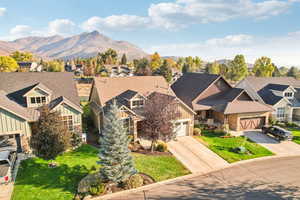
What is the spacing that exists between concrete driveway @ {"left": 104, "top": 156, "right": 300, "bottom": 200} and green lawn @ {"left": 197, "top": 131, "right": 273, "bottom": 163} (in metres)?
1.57

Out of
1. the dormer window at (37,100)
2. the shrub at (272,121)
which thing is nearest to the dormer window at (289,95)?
the shrub at (272,121)

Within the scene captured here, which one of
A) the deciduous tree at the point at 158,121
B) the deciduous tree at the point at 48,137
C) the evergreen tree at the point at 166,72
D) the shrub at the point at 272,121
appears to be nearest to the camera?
the deciduous tree at the point at 48,137

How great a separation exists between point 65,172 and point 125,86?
1419 centimetres

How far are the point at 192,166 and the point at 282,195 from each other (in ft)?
22.0

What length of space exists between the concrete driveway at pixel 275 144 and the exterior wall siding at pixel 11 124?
1006 inches

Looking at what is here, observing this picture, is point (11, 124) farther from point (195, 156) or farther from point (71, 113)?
point (195, 156)

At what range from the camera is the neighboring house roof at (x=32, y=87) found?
1916 centimetres

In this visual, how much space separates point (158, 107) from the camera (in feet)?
61.2

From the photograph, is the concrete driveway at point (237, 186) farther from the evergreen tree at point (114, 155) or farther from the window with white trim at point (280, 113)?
the window with white trim at point (280, 113)

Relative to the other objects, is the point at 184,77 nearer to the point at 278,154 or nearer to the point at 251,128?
the point at 251,128

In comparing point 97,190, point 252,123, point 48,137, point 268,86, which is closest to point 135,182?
point 97,190

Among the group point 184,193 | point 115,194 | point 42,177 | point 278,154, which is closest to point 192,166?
point 184,193

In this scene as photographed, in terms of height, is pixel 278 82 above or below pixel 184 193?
above

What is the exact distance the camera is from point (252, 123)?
27.2 metres
